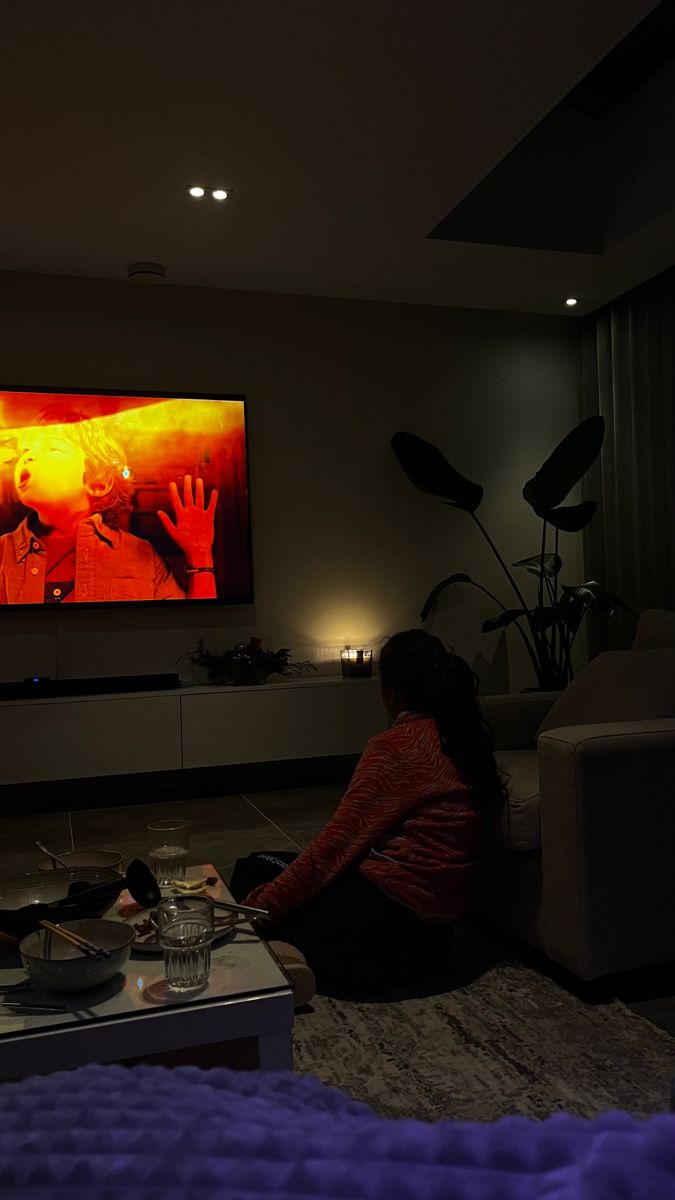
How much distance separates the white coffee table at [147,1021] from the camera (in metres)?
1.17

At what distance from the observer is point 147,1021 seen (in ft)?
4.01

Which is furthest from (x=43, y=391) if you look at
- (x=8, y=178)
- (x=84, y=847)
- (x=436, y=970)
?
(x=436, y=970)

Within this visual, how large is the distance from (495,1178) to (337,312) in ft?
17.6

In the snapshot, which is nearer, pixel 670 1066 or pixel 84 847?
pixel 670 1066

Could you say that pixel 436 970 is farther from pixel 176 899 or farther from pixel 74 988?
pixel 74 988

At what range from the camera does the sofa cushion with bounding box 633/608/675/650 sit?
2994 millimetres

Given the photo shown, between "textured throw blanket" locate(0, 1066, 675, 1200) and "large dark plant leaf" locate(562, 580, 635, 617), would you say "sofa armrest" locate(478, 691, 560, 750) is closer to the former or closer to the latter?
"large dark plant leaf" locate(562, 580, 635, 617)

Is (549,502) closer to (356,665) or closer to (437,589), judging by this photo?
(437,589)

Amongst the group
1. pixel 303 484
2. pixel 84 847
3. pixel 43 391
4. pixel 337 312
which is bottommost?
pixel 84 847

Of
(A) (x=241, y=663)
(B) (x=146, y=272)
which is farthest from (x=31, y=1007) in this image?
(B) (x=146, y=272)

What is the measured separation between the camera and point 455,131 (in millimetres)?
3312

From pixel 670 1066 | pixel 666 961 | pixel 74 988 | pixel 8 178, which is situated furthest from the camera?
pixel 8 178

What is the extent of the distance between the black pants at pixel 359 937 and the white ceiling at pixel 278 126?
7.88ft

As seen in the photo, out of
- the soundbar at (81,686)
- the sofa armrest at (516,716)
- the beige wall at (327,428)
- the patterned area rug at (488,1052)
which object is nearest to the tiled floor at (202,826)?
the soundbar at (81,686)
